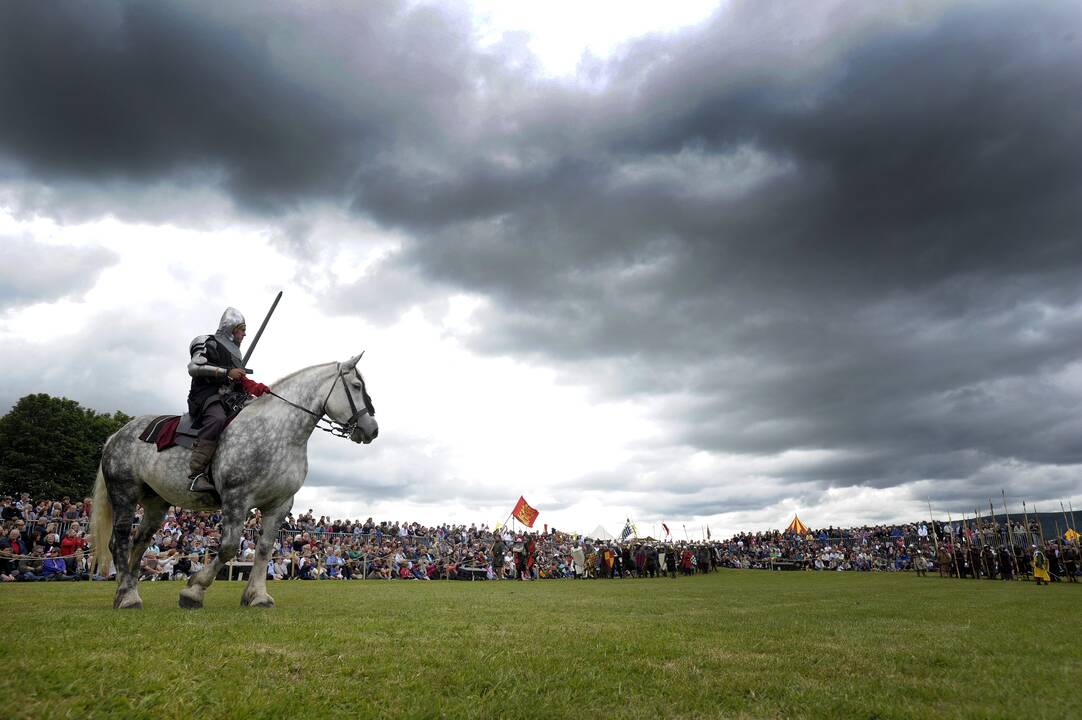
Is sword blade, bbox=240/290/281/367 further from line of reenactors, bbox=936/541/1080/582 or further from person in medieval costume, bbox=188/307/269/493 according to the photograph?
line of reenactors, bbox=936/541/1080/582

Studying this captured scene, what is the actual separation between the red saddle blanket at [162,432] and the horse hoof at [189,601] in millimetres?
2033

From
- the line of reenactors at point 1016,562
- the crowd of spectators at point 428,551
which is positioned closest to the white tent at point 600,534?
the crowd of spectators at point 428,551

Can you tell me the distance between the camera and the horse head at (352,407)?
9.70 m

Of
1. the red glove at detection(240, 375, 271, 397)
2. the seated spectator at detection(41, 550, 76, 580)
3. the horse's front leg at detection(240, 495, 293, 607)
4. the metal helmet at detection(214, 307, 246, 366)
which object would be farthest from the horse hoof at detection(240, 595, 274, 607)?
the seated spectator at detection(41, 550, 76, 580)

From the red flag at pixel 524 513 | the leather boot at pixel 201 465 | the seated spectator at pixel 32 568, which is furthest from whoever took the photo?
the red flag at pixel 524 513

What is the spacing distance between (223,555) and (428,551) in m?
28.6

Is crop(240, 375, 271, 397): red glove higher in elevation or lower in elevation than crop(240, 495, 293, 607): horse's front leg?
higher

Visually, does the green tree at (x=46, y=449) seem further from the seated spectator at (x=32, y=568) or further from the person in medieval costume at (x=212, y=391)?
the person in medieval costume at (x=212, y=391)

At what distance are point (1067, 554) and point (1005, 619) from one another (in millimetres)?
28711

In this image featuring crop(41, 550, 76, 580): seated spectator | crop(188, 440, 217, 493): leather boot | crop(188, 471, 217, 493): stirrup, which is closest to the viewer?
crop(188, 440, 217, 493): leather boot

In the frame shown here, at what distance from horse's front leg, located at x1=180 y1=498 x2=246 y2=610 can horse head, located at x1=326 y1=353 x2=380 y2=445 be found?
1876 mm

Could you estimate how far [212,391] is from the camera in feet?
29.5

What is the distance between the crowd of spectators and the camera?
73.7ft

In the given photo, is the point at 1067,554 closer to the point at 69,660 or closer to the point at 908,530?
the point at 908,530
